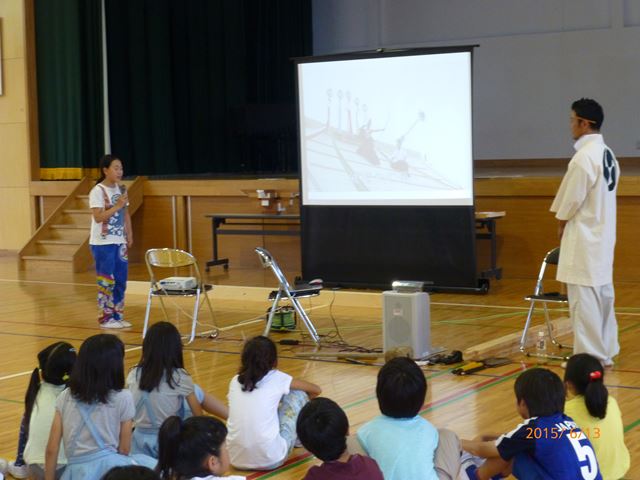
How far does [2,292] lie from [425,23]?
906cm

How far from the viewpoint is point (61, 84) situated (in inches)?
543

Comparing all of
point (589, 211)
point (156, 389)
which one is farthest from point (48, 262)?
point (156, 389)

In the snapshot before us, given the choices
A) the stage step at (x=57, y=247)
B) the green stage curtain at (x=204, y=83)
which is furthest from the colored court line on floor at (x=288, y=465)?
the green stage curtain at (x=204, y=83)

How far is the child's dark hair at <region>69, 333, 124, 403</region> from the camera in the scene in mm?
3523

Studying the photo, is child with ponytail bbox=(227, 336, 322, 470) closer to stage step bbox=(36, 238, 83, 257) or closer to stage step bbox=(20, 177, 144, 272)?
stage step bbox=(20, 177, 144, 272)

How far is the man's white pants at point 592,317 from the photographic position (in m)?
5.77

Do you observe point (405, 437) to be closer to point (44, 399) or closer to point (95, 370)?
point (95, 370)

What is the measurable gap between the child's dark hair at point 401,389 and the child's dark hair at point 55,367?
1.31 meters

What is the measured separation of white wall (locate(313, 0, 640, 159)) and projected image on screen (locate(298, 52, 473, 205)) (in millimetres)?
6241

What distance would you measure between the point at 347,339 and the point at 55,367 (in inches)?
142

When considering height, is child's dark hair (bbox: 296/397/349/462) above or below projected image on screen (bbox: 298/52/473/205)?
below

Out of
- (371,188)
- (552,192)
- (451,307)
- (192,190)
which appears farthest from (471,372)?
(192,190)

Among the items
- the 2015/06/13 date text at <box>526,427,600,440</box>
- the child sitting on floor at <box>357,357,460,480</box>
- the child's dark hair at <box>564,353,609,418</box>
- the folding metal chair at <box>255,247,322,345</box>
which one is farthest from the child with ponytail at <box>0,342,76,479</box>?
the folding metal chair at <box>255,247,322,345</box>

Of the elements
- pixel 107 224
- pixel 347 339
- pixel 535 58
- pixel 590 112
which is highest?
pixel 535 58
